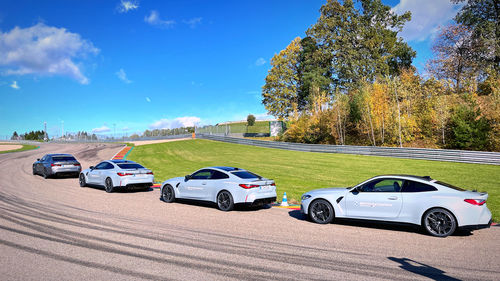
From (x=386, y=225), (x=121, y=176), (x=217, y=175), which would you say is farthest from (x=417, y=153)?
(x=121, y=176)

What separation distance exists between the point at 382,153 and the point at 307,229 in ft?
Answer: 69.3

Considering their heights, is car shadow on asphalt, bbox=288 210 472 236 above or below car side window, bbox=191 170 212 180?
below

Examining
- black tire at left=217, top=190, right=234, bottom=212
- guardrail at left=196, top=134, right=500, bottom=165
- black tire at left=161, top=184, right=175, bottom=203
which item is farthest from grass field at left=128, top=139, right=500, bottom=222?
black tire at left=161, top=184, right=175, bottom=203

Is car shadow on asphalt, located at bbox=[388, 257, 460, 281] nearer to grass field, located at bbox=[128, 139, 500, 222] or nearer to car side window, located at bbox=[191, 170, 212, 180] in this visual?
grass field, located at bbox=[128, 139, 500, 222]

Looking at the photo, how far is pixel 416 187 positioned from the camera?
7.95 m

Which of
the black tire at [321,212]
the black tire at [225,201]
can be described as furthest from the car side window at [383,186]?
the black tire at [225,201]

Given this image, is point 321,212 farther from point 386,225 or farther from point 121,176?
point 121,176

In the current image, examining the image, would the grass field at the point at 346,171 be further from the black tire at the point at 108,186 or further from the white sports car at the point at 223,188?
the black tire at the point at 108,186

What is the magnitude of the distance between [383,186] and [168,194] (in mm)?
7463

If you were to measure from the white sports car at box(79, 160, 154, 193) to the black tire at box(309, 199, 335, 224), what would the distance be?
26.7ft

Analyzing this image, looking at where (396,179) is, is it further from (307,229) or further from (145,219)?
(145,219)

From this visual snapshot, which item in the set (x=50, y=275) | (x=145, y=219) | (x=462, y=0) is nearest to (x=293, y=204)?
(x=145, y=219)

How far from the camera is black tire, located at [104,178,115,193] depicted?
46.2 ft

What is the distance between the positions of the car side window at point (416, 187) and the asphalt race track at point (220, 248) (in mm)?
1065
